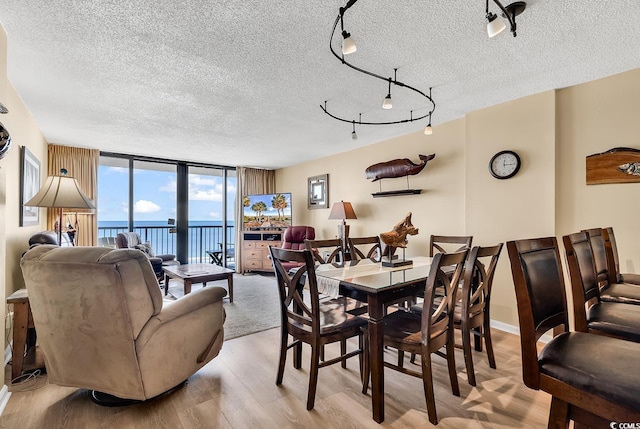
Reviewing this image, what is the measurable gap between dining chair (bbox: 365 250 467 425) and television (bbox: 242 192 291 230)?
445cm

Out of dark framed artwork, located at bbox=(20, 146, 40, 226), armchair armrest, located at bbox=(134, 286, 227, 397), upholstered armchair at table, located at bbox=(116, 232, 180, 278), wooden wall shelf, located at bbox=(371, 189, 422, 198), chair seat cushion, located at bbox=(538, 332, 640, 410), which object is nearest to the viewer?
chair seat cushion, located at bbox=(538, 332, 640, 410)

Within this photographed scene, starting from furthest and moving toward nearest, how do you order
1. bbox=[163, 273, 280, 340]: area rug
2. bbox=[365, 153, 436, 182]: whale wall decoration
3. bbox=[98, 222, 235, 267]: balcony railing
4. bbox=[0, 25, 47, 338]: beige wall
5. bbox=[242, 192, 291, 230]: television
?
bbox=[242, 192, 291, 230]: television < bbox=[98, 222, 235, 267]: balcony railing < bbox=[365, 153, 436, 182]: whale wall decoration < bbox=[163, 273, 280, 340]: area rug < bbox=[0, 25, 47, 338]: beige wall

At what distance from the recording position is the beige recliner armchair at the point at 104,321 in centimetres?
168

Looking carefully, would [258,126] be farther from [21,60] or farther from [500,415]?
[500,415]

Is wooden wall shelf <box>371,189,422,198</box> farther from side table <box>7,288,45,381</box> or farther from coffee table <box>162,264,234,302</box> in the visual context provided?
side table <box>7,288,45,381</box>

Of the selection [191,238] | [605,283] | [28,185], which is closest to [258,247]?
[191,238]

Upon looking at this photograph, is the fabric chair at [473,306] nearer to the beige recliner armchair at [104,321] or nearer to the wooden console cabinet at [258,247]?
the beige recliner armchair at [104,321]

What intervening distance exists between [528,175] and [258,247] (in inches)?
188

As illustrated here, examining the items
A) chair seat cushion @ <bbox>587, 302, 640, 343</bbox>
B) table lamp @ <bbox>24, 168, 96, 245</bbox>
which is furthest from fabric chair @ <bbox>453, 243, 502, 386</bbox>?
table lamp @ <bbox>24, 168, 96, 245</bbox>

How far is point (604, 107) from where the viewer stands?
2596 millimetres

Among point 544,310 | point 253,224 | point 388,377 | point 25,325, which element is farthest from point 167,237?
point 544,310

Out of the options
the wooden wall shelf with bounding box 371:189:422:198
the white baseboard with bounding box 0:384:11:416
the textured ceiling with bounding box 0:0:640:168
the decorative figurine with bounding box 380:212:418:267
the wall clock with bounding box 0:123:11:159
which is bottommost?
the white baseboard with bounding box 0:384:11:416

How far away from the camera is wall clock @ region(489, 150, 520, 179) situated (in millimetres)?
3049

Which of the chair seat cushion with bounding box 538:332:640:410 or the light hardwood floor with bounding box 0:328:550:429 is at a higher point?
the chair seat cushion with bounding box 538:332:640:410
